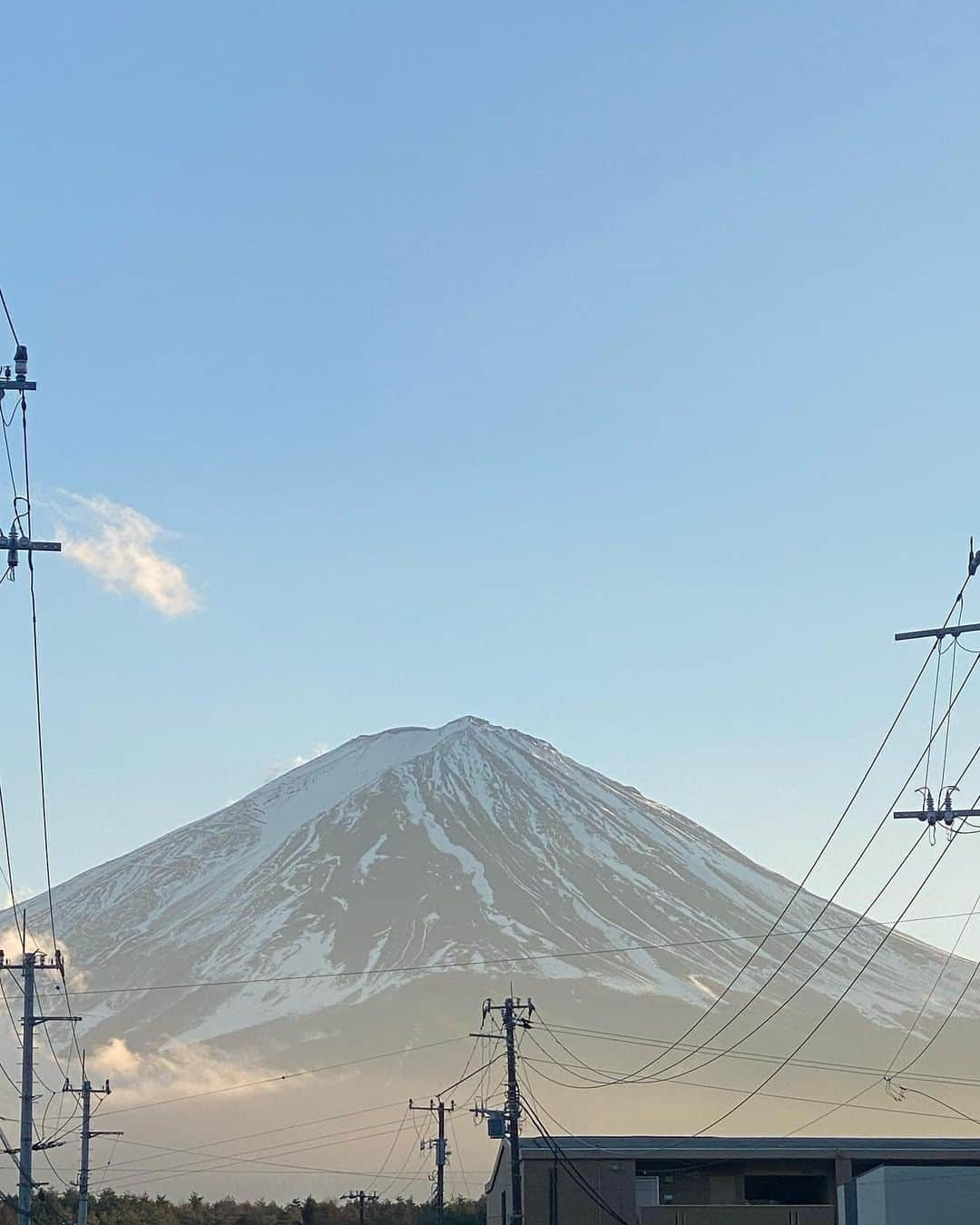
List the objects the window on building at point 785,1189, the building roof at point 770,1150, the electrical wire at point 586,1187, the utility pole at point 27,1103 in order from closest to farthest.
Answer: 1. the utility pole at point 27,1103
2. the building roof at point 770,1150
3. the electrical wire at point 586,1187
4. the window on building at point 785,1189

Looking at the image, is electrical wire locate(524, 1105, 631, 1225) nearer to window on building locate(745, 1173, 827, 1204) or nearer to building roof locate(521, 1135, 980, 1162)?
building roof locate(521, 1135, 980, 1162)

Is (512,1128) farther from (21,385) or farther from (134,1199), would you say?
(134,1199)

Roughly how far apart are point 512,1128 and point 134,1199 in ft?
242

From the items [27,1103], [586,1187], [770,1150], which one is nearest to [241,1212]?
[586,1187]

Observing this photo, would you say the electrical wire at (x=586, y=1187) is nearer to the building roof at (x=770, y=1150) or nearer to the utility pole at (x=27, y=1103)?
the building roof at (x=770, y=1150)

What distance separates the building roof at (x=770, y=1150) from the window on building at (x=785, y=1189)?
0.78 m

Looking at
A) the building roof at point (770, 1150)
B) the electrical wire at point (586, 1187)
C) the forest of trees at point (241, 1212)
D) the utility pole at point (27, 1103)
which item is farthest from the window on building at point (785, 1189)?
the forest of trees at point (241, 1212)

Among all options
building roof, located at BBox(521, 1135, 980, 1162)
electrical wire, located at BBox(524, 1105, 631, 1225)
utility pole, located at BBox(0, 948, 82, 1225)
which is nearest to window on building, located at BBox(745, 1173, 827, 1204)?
building roof, located at BBox(521, 1135, 980, 1162)

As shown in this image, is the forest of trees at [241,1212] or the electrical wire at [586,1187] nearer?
the electrical wire at [586,1187]

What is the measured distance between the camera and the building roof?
53344 millimetres

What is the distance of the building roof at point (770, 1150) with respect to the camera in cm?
5334

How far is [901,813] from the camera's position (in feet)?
84.7

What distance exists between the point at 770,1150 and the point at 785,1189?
1620mm

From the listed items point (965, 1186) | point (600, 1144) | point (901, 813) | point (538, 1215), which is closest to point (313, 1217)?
point (600, 1144)
